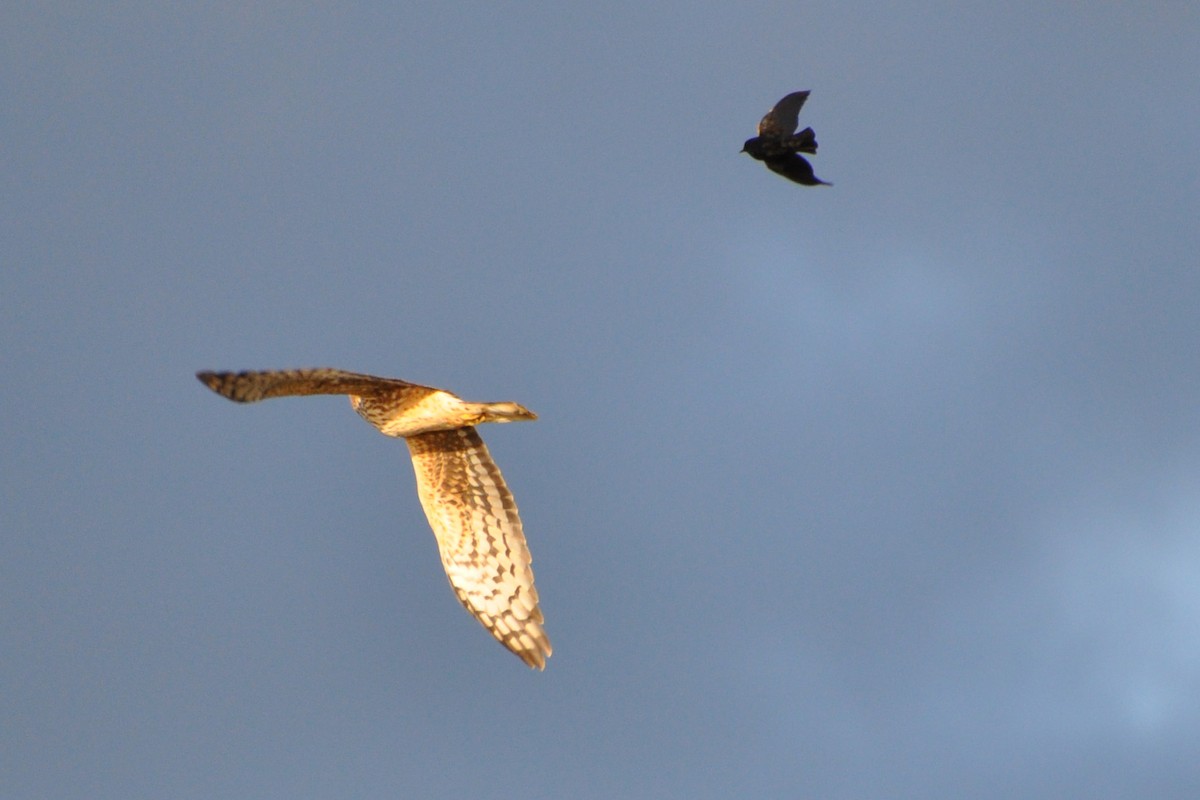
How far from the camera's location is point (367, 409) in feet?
55.6

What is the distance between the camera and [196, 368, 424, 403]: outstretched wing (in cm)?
1366

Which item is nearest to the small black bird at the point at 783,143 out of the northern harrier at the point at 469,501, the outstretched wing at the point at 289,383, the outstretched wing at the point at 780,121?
the outstretched wing at the point at 780,121

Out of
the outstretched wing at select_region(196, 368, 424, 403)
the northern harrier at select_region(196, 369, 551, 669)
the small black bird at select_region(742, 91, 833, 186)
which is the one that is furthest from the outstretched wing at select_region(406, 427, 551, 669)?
the small black bird at select_region(742, 91, 833, 186)

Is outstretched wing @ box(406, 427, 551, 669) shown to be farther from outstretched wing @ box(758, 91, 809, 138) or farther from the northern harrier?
outstretched wing @ box(758, 91, 809, 138)

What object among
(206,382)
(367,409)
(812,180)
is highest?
(812,180)

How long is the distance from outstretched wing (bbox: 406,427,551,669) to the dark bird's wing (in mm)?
4682

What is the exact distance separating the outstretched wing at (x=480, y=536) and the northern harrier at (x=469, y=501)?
1 centimetres

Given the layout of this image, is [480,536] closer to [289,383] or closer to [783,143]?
[289,383]

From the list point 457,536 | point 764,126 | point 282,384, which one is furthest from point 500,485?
point 764,126

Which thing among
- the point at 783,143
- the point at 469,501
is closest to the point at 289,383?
the point at 469,501

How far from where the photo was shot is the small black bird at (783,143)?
18172mm

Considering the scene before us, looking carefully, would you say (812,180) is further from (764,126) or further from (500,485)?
(500,485)

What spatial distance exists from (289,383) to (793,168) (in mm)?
6822

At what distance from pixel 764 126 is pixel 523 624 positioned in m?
6.23
